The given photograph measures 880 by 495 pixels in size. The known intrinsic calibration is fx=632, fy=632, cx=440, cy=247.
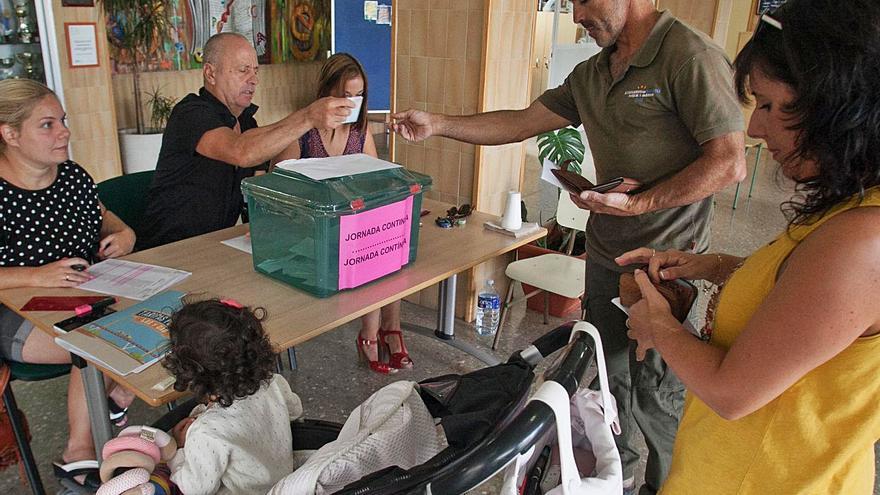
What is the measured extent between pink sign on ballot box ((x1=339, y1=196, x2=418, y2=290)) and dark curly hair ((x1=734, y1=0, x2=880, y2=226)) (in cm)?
115

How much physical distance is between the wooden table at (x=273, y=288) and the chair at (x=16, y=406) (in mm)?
250

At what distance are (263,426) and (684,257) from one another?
38.5 inches

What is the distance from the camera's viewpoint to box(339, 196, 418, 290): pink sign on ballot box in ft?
5.86

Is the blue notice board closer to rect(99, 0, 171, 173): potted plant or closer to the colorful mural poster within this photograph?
the colorful mural poster

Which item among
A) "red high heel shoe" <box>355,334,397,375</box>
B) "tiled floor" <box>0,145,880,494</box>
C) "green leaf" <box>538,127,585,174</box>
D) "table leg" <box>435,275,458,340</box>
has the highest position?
"green leaf" <box>538,127,585,174</box>

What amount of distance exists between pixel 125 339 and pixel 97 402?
22 centimetres

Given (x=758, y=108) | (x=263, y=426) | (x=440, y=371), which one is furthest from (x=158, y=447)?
(x=440, y=371)

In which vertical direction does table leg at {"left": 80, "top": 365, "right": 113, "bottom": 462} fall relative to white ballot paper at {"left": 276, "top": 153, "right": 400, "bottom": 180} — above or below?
below

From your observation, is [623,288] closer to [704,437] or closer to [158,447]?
[704,437]

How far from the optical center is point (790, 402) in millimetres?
946

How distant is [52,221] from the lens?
6.51 ft

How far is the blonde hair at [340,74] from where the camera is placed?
2.71 metres

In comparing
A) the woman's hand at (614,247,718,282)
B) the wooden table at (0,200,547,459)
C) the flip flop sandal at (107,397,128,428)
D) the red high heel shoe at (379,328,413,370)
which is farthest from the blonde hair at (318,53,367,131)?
the woman's hand at (614,247,718,282)

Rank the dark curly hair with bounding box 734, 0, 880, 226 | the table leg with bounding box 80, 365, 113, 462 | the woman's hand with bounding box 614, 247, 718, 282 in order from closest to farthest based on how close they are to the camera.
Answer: the dark curly hair with bounding box 734, 0, 880, 226 → the woman's hand with bounding box 614, 247, 718, 282 → the table leg with bounding box 80, 365, 113, 462
